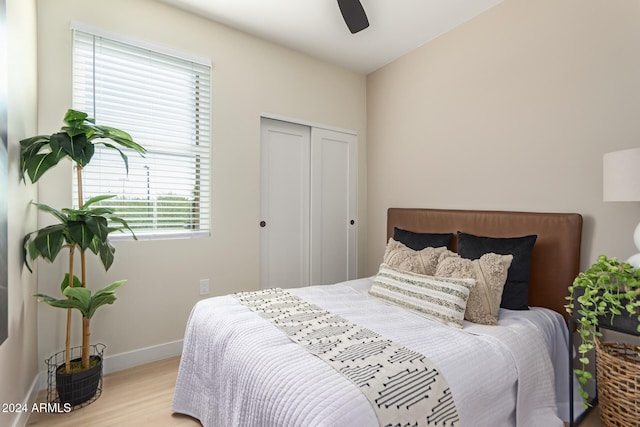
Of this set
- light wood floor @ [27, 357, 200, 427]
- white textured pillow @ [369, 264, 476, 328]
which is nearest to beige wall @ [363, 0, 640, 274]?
white textured pillow @ [369, 264, 476, 328]

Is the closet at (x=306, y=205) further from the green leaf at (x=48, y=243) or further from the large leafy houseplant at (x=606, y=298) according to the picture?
the large leafy houseplant at (x=606, y=298)

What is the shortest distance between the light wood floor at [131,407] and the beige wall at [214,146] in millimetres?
268

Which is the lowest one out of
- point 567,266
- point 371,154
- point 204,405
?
point 204,405

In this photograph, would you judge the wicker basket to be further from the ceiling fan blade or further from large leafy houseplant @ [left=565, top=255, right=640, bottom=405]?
the ceiling fan blade

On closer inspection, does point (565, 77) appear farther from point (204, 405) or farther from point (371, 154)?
point (204, 405)

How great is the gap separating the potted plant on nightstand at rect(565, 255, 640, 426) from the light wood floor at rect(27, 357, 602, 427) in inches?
14.3

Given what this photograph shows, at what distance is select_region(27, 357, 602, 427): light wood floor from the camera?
5.75ft

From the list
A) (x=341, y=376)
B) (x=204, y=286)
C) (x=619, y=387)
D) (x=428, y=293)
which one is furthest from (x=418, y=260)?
(x=204, y=286)

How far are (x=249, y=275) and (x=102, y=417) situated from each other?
55.3 inches

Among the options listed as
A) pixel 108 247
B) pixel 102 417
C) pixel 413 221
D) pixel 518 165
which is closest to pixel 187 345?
pixel 102 417

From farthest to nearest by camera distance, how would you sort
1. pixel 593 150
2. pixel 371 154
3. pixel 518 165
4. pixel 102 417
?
pixel 371 154
pixel 518 165
pixel 593 150
pixel 102 417

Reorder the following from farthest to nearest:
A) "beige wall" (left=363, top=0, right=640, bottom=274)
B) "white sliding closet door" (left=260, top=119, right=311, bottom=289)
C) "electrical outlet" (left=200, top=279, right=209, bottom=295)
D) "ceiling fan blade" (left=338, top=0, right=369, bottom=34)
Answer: "white sliding closet door" (left=260, top=119, right=311, bottom=289) → "electrical outlet" (left=200, top=279, right=209, bottom=295) → "beige wall" (left=363, top=0, right=640, bottom=274) → "ceiling fan blade" (left=338, top=0, right=369, bottom=34)

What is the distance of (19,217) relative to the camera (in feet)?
5.39

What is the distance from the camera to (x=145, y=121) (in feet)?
7.98
